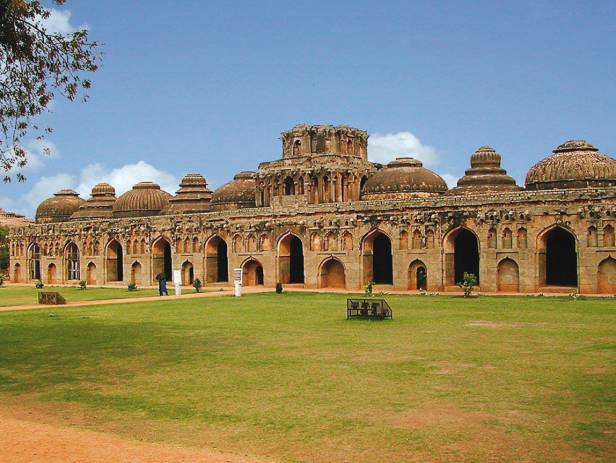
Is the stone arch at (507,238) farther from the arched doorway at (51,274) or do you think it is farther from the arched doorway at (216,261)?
the arched doorway at (51,274)

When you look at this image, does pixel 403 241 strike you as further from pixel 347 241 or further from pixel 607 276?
pixel 607 276

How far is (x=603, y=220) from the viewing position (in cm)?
3731

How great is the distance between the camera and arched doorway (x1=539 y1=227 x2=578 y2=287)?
138 ft

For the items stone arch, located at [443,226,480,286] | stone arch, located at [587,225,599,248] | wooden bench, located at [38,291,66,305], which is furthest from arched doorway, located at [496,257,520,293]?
wooden bench, located at [38,291,66,305]

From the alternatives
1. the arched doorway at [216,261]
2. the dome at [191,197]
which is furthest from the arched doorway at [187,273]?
the dome at [191,197]

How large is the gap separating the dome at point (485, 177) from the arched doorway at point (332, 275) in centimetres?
830

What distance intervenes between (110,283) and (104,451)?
170 feet

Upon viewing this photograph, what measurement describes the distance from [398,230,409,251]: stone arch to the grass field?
59.0 feet

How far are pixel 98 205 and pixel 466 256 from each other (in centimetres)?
3463

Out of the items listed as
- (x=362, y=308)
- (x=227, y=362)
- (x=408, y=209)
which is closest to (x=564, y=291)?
(x=408, y=209)

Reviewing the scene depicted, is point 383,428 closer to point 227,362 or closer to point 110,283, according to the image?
point 227,362

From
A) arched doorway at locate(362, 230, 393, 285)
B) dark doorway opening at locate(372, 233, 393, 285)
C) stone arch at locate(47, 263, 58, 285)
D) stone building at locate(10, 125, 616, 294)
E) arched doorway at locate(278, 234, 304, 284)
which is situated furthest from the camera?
stone arch at locate(47, 263, 58, 285)

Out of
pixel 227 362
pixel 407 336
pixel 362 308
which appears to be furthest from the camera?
pixel 362 308

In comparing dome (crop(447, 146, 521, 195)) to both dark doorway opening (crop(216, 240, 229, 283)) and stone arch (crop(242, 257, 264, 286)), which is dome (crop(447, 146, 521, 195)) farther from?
dark doorway opening (crop(216, 240, 229, 283))
